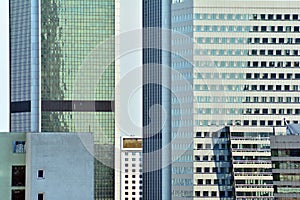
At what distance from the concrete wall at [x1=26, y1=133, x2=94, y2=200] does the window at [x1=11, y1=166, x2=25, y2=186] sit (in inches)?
17.0

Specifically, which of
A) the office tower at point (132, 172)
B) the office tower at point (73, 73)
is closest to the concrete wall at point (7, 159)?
the office tower at point (73, 73)

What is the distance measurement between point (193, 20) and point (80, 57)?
37.7ft

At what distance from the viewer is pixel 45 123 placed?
69062 millimetres

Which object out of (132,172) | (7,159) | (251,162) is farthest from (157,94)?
(7,159)

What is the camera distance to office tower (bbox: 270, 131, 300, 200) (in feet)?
131

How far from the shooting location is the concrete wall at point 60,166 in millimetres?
18406

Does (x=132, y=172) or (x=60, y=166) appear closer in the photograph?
(x=60, y=166)

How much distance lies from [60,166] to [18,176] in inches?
Answer: 45.6

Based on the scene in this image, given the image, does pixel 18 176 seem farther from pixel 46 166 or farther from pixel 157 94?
pixel 157 94

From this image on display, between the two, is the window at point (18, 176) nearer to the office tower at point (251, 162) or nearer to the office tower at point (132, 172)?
the office tower at point (251, 162)

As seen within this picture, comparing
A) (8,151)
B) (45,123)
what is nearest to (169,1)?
(45,123)

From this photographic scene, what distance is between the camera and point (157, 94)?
224 ft

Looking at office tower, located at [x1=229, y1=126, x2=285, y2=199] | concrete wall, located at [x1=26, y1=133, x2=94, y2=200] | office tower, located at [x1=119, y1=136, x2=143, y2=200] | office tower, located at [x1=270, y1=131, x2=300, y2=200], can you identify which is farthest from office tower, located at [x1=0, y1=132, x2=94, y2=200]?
office tower, located at [x1=119, y1=136, x2=143, y2=200]

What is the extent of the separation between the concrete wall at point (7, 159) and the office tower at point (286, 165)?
75.0 ft
